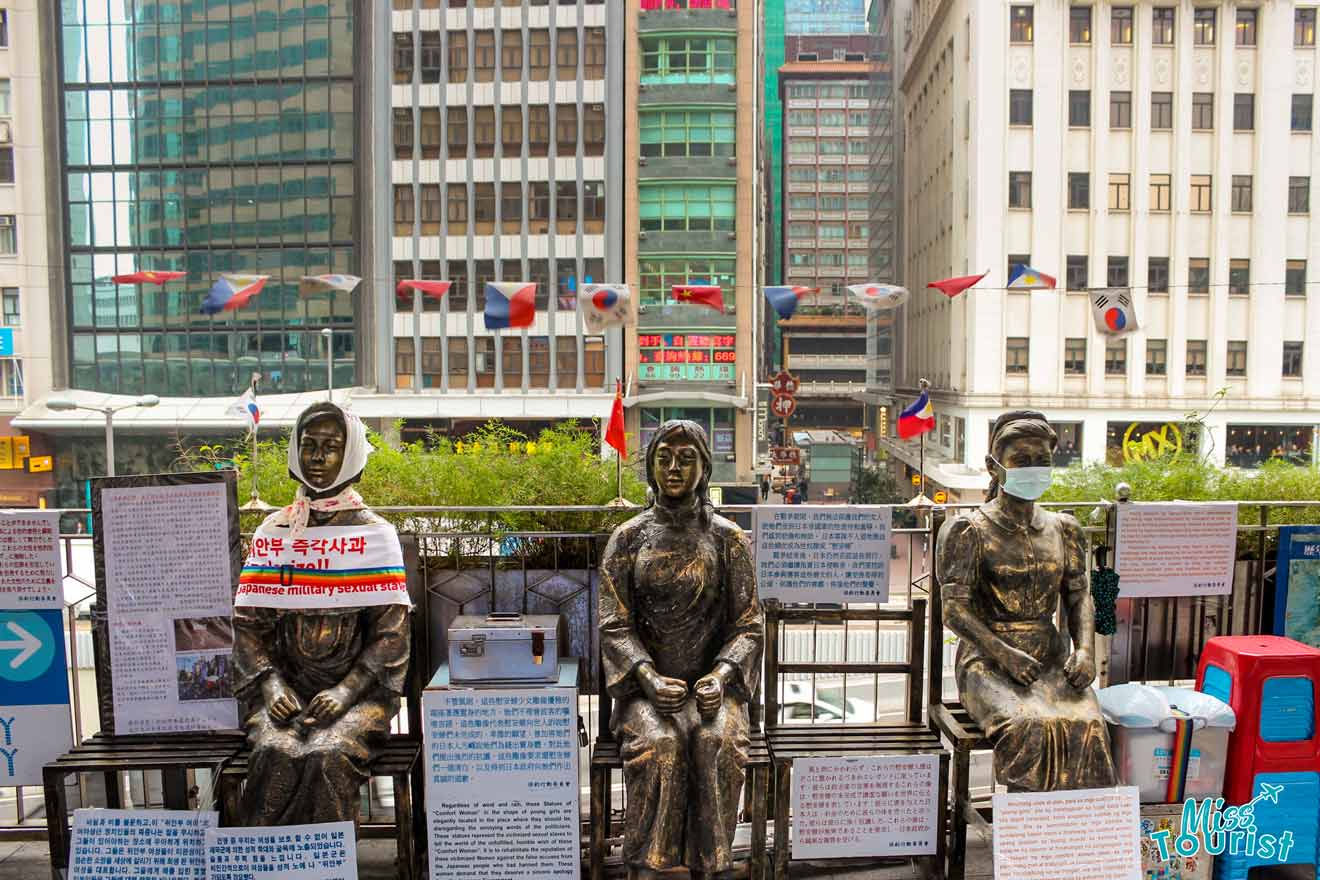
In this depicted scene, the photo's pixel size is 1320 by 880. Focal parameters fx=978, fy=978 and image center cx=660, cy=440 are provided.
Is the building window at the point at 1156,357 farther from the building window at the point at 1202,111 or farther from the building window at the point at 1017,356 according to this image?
the building window at the point at 1202,111

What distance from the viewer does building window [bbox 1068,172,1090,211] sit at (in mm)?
27609

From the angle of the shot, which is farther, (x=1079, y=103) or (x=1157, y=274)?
(x=1157, y=274)

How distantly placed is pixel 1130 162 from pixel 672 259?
43.3 ft

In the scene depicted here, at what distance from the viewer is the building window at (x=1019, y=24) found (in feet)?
90.0

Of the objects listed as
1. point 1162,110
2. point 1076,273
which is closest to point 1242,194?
point 1162,110

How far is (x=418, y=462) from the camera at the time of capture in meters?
8.18

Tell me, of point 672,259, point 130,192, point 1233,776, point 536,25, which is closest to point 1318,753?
point 1233,776

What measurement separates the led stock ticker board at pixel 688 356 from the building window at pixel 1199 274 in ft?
42.2

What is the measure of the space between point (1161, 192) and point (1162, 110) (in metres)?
2.31

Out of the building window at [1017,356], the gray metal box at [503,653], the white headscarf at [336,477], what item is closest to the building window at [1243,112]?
the building window at [1017,356]

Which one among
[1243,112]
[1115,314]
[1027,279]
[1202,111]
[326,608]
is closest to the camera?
[326,608]

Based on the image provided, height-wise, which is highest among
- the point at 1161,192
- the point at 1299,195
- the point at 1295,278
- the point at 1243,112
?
the point at 1243,112

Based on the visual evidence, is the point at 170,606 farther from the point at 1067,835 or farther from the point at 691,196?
the point at 691,196

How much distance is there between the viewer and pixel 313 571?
154 inches
